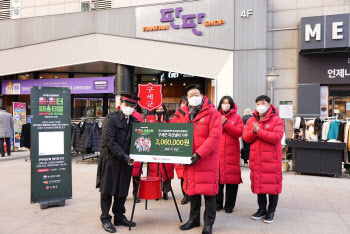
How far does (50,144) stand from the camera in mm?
4879

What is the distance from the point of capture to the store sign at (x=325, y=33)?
9.96 m

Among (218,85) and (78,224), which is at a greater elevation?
(218,85)

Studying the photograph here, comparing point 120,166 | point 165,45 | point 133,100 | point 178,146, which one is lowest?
point 120,166

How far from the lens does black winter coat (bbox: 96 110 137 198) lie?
3.78 meters

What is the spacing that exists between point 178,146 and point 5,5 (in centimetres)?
1571

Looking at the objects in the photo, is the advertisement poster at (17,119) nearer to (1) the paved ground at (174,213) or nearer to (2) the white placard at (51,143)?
(1) the paved ground at (174,213)

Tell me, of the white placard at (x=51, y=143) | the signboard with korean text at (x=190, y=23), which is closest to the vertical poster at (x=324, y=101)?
the signboard with korean text at (x=190, y=23)

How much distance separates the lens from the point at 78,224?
410 cm

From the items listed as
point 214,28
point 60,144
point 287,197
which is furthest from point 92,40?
point 287,197

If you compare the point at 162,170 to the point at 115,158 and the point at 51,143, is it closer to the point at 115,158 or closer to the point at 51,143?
the point at 115,158

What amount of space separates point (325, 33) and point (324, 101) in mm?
2716

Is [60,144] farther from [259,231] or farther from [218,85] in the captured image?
[218,85]

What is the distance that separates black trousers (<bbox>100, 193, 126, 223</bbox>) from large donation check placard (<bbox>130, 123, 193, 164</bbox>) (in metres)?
0.70

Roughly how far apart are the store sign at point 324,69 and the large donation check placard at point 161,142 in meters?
8.90
